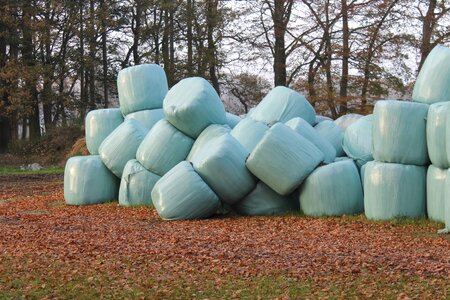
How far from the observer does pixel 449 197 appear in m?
9.28

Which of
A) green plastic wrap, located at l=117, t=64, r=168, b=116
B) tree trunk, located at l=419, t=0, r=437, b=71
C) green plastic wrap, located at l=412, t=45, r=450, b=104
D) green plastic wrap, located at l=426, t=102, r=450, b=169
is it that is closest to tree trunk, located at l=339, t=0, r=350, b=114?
tree trunk, located at l=419, t=0, r=437, b=71

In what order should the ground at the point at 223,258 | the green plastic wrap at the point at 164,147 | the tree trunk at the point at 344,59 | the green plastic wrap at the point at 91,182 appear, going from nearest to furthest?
the ground at the point at 223,258, the green plastic wrap at the point at 164,147, the green plastic wrap at the point at 91,182, the tree trunk at the point at 344,59

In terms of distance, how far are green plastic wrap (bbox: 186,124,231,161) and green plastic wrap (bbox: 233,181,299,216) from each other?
1211 mm

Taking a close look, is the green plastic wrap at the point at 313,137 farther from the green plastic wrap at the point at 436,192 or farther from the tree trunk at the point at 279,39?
the tree trunk at the point at 279,39

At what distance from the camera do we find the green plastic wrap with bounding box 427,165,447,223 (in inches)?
401

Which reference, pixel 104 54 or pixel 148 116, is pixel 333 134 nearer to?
pixel 148 116

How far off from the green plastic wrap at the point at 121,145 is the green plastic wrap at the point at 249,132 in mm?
2017

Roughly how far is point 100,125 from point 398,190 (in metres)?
6.61

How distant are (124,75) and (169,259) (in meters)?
7.49

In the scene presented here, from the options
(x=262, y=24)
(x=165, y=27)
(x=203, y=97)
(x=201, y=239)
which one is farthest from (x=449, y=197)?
(x=165, y=27)

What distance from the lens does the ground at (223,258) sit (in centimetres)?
652

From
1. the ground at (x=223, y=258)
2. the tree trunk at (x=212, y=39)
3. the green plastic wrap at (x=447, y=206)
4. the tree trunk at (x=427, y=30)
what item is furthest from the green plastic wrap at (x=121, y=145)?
the tree trunk at (x=212, y=39)

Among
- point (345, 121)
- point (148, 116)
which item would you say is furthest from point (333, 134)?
point (148, 116)

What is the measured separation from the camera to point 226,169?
11438 millimetres
